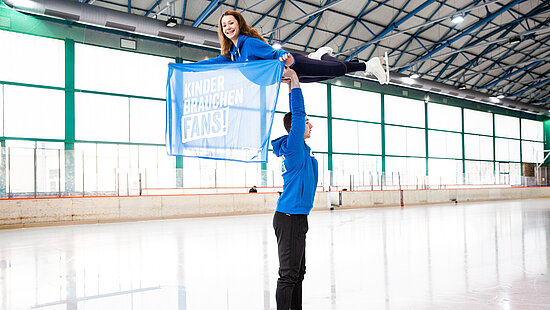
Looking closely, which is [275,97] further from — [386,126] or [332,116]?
[386,126]

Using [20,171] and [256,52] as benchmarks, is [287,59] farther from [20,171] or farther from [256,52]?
[20,171]

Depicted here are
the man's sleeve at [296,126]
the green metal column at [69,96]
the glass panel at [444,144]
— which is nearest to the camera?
the man's sleeve at [296,126]

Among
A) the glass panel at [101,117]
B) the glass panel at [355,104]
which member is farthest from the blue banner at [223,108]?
the glass panel at [355,104]

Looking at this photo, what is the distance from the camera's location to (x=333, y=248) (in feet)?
27.1

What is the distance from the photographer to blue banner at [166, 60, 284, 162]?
12.6 feet

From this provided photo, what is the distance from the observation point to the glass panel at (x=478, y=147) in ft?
133

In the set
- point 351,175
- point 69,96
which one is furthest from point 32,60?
point 351,175

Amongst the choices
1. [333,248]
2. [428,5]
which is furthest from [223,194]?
[428,5]

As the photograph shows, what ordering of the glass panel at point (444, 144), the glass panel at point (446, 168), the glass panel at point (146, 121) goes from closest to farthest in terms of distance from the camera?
the glass panel at point (146, 121), the glass panel at point (446, 168), the glass panel at point (444, 144)

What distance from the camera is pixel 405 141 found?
35562 millimetres

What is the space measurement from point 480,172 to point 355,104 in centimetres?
1417

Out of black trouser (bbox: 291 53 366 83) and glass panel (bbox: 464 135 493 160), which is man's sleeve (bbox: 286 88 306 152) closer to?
black trouser (bbox: 291 53 366 83)

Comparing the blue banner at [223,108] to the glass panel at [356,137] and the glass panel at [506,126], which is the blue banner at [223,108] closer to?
the glass panel at [356,137]

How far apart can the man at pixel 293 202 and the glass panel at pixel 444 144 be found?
1423 inches
